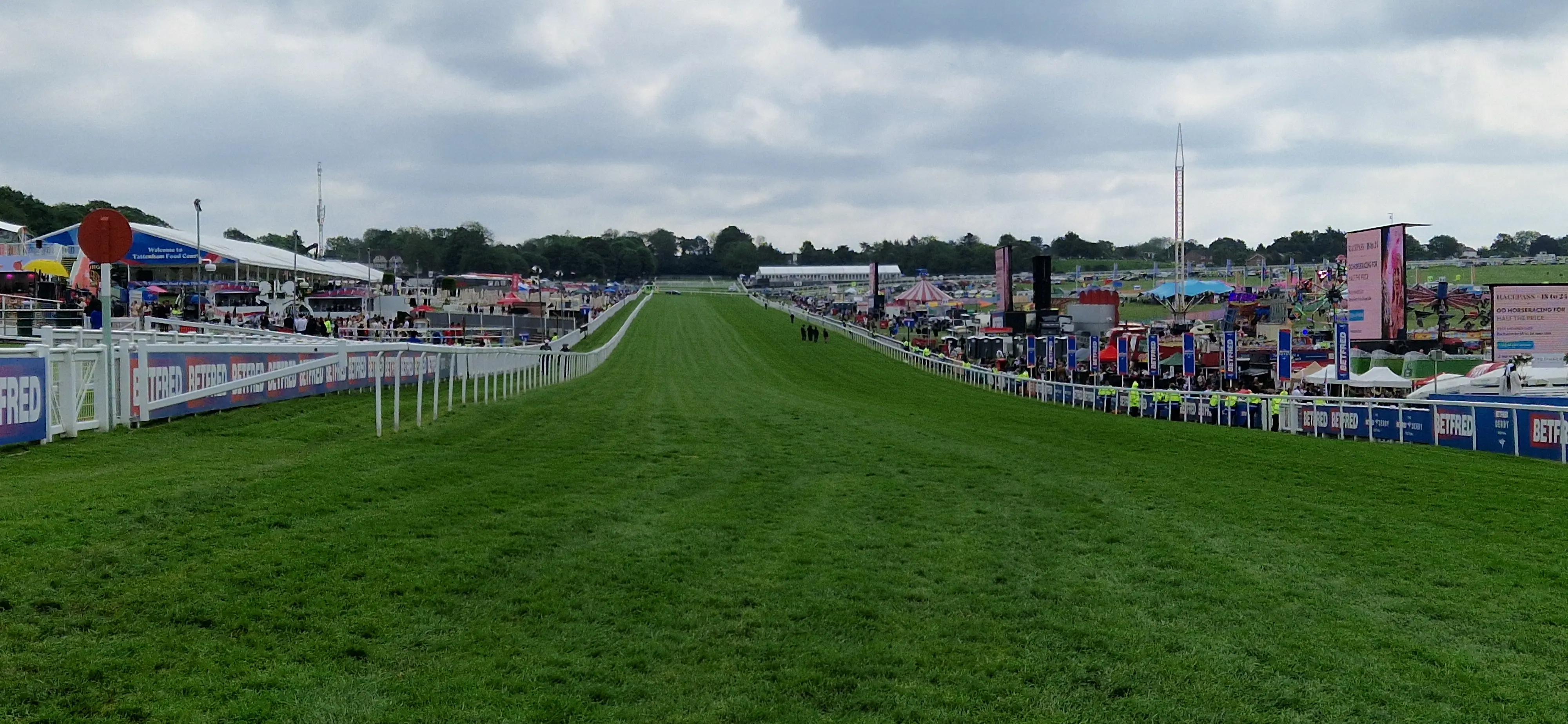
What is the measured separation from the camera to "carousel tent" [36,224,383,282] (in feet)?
196

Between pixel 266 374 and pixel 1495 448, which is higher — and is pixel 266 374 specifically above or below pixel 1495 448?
above

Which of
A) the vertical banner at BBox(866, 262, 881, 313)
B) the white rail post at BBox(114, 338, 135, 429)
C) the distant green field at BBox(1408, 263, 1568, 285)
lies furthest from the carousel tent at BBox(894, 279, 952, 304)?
the white rail post at BBox(114, 338, 135, 429)

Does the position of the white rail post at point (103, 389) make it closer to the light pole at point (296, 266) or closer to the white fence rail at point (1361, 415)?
the white fence rail at point (1361, 415)

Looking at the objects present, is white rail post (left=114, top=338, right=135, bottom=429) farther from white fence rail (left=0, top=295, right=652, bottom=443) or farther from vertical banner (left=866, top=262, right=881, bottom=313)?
vertical banner (left=866, top=262, right=881, bottom=313)

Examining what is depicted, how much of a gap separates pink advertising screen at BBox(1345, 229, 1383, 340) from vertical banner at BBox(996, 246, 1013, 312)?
2326 centimetres

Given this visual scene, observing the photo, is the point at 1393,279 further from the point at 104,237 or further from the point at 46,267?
the point at 46,267

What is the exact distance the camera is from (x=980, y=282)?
16988cm

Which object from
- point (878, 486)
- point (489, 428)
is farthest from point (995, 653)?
point (489, 428)

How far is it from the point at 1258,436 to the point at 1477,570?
43.2 feet

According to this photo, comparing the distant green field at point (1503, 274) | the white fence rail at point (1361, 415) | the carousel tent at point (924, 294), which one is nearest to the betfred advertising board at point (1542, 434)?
Result: the white fence rail at point (1361, 415)

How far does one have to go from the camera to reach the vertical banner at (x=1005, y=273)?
5425cm

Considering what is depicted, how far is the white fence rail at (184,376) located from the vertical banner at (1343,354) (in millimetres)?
21698

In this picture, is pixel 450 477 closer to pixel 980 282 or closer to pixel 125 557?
pixel 125 557

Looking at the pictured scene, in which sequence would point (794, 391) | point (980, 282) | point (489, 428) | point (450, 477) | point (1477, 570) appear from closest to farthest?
point (1477, 570), point (450, 477), point (489, 428), point (794, 391), point (980, 282)
